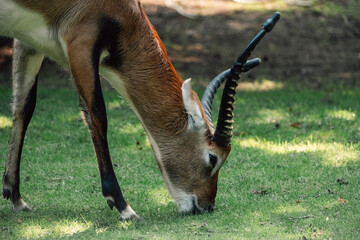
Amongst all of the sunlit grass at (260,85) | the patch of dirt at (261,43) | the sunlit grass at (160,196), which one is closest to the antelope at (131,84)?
the sunlit grass at (160,196)

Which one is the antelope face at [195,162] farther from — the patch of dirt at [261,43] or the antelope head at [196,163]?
the patch of dirt at [261,43]

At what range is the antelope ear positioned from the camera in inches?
210

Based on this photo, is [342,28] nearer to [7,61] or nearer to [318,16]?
[318,16]

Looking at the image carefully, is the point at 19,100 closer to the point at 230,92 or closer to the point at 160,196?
the point at 160,196

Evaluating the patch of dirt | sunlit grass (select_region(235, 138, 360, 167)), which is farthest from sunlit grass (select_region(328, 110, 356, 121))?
the patch of dirt

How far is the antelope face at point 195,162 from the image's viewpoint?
5.61 meters

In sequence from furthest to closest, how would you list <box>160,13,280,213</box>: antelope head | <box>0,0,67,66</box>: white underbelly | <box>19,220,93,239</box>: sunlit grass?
<box>160,13,280,213</box>: antelope head
<box>0,0,67,66</box>: white underbelly
<box>19,220,93,239</box>: sunlit grass

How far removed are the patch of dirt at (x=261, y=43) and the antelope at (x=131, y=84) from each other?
6.43m

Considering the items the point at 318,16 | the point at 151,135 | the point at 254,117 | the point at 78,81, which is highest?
the point at 78,81

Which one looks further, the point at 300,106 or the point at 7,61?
the point at 7,61

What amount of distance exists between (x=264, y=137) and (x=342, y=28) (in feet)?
25.1

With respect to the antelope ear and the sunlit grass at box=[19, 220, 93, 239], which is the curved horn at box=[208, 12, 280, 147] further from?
the sunlit grass at box=[19, 220, 93, 239]

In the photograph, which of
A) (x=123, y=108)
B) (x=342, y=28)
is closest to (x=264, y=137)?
(x=123, y=108)

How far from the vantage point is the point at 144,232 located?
5.10 metres
